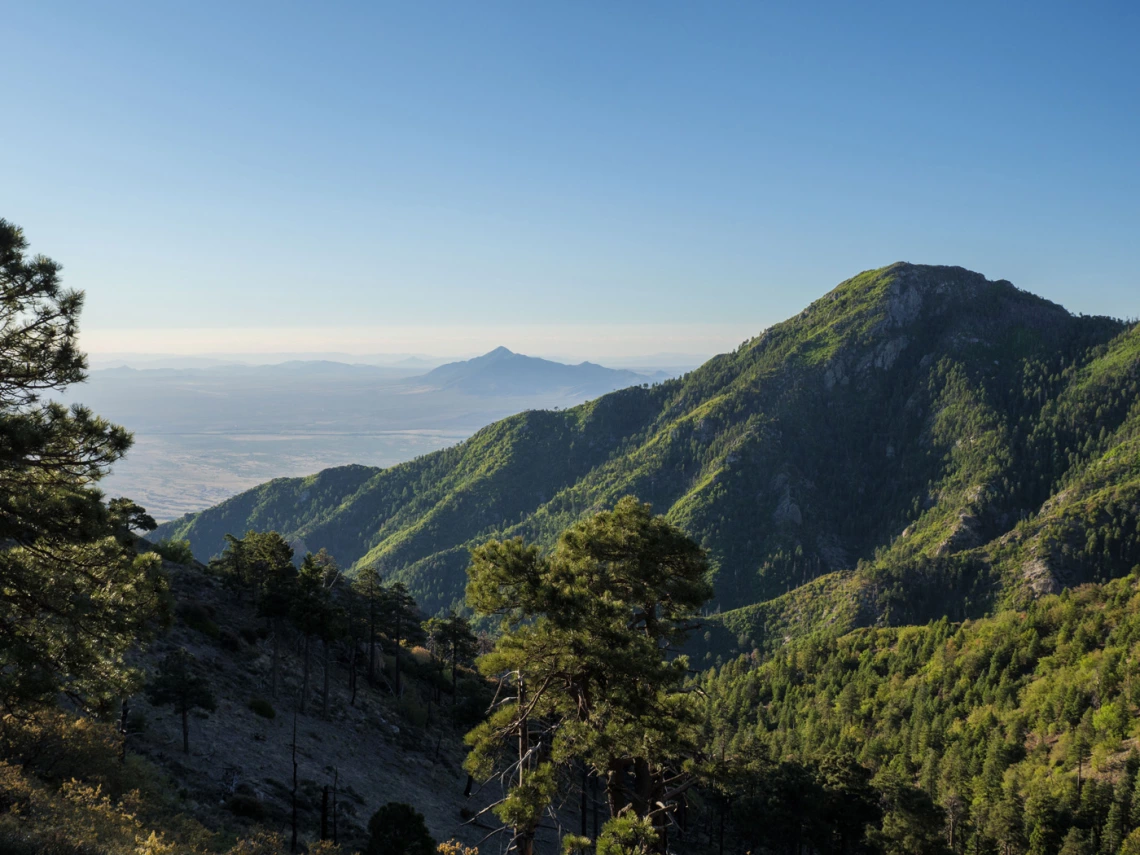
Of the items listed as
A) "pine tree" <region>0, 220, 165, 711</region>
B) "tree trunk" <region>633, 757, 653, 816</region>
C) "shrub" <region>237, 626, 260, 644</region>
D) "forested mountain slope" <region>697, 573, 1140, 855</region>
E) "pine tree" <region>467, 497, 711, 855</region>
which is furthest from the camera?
"forested mountain slope" <region>697, 573, 1140, 855</region>

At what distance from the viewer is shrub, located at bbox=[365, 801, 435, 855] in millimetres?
23906

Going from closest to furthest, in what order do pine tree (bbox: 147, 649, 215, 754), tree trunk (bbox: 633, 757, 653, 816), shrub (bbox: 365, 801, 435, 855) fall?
1. tree trunk (bbox: 633, 757, 653, 816)
2. shrub (bbox: 365, 801, 435, 855)
3. pine tree (bbox: 147, 649, 215, 754)

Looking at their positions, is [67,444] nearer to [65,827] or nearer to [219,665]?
[65,827]

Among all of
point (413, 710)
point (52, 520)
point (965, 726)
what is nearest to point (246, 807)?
point (52, 520)

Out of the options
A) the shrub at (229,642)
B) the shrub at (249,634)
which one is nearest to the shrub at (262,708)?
the shrub at (229,642)

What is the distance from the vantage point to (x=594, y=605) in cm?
1590

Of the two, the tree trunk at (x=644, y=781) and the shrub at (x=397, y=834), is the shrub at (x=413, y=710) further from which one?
the tree trunk at (x=644, y=781)

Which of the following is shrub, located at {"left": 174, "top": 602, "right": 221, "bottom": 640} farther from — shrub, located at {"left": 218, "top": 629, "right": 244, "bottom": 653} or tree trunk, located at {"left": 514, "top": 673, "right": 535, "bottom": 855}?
tree trunk, located at {"left": 514, "top": 673, "right": 535, "bottom": 855}

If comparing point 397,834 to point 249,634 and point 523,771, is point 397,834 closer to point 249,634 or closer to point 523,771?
point 523,771

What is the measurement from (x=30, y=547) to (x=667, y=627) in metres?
16.1

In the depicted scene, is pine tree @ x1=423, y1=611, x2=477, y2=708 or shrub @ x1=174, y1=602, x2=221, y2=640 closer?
shrub @ x1=174, y1=602, x2=221, y2=640

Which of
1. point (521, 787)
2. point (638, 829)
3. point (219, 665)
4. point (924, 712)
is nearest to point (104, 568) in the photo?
point (521, 787)

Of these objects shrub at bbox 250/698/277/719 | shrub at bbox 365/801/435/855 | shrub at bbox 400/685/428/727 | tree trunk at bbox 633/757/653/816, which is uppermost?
tree trunk at bbox 633/757/653/816

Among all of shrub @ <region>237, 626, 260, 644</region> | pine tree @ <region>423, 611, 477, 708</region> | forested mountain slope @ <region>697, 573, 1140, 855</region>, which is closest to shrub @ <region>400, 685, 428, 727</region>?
pine tree @ <region>423, 611, 477, 708</region>
